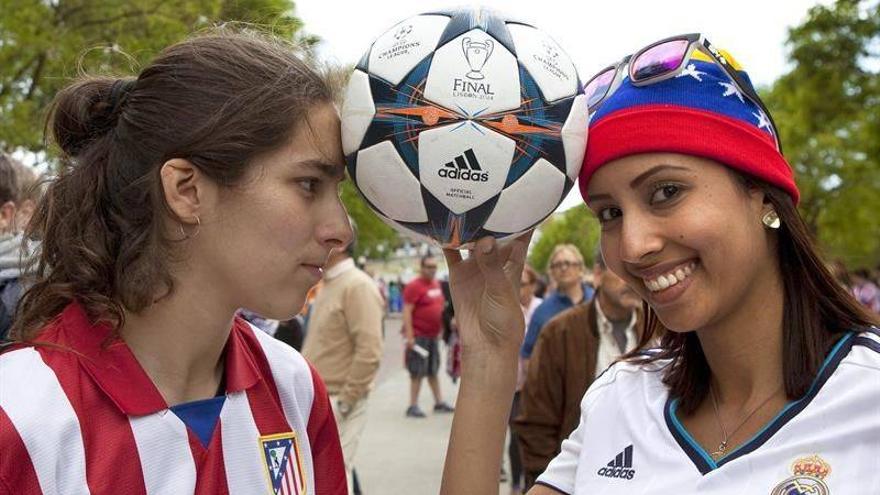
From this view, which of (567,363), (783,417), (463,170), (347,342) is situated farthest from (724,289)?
(347,342)

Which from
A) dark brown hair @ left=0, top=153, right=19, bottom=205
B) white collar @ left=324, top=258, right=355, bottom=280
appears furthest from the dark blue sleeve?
dark brown hair @ left=0, top=153, right=19, bottom=205

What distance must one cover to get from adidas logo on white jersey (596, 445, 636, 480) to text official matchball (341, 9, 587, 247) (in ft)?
2.13

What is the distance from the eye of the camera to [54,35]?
37.7ft

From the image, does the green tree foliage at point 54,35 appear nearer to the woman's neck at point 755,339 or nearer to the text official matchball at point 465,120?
the text official matchball at point 465,120

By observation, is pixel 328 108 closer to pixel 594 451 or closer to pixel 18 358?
pixel 18 358

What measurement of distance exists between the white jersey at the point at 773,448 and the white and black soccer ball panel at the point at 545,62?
2.81ft

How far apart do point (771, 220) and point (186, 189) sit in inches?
56.2

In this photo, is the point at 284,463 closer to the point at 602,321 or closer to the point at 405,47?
the point at 405,47

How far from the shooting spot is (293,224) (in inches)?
89.7

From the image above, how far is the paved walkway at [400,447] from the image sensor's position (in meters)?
8.34

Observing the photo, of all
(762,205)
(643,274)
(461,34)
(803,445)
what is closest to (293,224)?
(461,34)

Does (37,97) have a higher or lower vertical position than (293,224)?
higher

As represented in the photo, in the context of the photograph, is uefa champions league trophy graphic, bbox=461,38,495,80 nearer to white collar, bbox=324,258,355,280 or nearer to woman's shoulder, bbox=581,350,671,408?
woman's shoulder, bbox=581,350,671,408

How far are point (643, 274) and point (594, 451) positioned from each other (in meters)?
0.50
